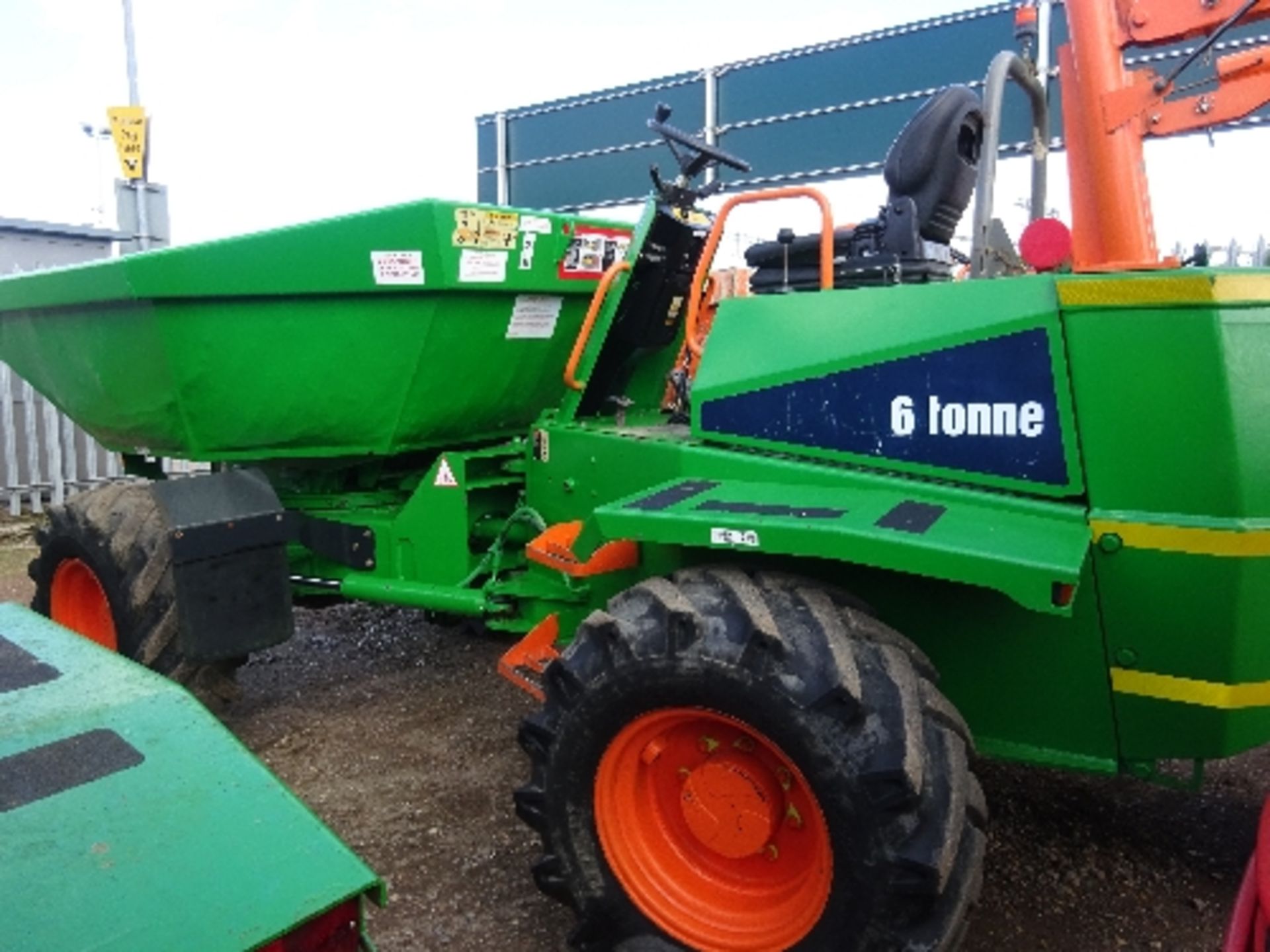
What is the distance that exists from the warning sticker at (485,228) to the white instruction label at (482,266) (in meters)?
0.02

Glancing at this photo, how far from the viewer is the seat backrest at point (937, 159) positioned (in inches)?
127

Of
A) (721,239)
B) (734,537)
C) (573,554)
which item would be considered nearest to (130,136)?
(721,239)

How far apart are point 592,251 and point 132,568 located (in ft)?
6.93

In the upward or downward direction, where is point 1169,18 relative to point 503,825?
upward

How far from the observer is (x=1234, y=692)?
86.7 inches

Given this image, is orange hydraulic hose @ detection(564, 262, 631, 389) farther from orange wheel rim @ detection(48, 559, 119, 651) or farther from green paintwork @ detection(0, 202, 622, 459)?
orange wheel rim @ detection(48, 559, 119, 651)

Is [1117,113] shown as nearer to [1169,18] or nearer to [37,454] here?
[1169,18]

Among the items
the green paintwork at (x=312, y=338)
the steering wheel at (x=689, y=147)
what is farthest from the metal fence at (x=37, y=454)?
the steering wheel at (x=689, y=147)

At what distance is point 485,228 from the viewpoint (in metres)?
3.59

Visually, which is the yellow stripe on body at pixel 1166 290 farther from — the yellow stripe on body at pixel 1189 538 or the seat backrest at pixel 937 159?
the seat backrest at pixel 937 159

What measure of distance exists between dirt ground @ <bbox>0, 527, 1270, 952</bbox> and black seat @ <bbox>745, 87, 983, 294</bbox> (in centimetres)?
169

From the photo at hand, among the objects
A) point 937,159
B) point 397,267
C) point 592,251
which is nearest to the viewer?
point 937,159

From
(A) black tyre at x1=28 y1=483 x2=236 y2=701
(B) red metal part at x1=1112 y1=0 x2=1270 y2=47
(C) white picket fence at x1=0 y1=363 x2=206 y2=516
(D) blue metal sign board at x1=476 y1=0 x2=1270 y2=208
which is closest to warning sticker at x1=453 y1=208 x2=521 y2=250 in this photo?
(A) black tyre at x1=28 y1=483 x2=236 y2=701

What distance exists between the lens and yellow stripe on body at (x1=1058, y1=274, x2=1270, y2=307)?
6.83 ft
